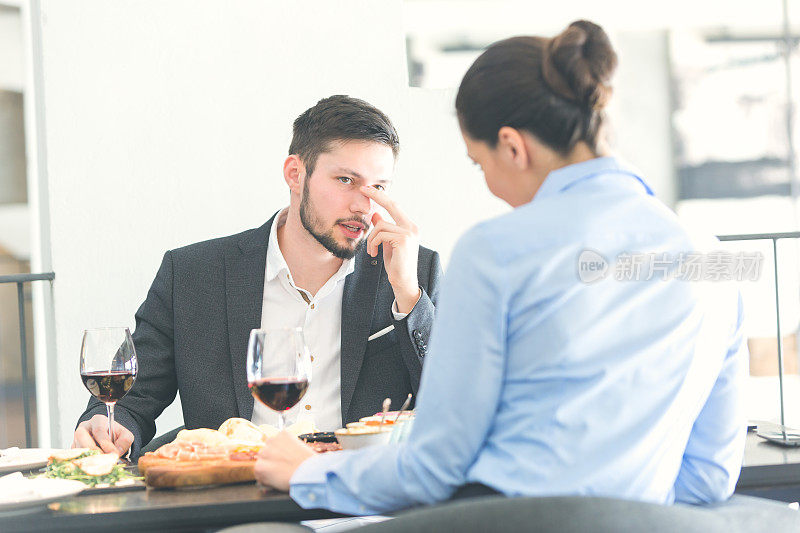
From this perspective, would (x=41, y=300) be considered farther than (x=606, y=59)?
Yes

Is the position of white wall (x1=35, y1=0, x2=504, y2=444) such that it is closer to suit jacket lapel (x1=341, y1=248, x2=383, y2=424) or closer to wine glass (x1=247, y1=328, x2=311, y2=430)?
suit jacket lapel (x1=341, y1=248, x2=383, y2=424)

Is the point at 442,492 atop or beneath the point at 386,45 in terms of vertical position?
beneath

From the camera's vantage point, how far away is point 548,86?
1128mm

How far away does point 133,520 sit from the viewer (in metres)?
1.17

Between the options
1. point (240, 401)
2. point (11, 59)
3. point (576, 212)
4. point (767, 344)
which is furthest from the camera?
point (767, 344)

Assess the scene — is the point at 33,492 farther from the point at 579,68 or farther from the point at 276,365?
the point at 579,68

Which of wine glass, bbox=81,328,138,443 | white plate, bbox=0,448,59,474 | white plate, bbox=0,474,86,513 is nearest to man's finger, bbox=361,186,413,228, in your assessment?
wine glass, bbox=81,328,138,443

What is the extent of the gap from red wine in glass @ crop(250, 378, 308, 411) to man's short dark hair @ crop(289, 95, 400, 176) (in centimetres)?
103

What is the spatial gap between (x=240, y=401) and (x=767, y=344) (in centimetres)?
303

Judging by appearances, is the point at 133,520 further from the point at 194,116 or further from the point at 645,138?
the point at 645,138

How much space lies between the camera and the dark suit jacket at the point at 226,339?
2146 millimetres

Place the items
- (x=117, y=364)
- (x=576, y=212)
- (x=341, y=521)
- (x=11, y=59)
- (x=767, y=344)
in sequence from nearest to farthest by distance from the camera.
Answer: (x=576, y=212) → (x=117, y=364) → (x=341, y=521) → (x=11, y=59) → (x=767, y=344)

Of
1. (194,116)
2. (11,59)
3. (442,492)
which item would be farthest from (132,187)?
(442,492)

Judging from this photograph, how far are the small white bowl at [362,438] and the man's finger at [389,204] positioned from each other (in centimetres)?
88
